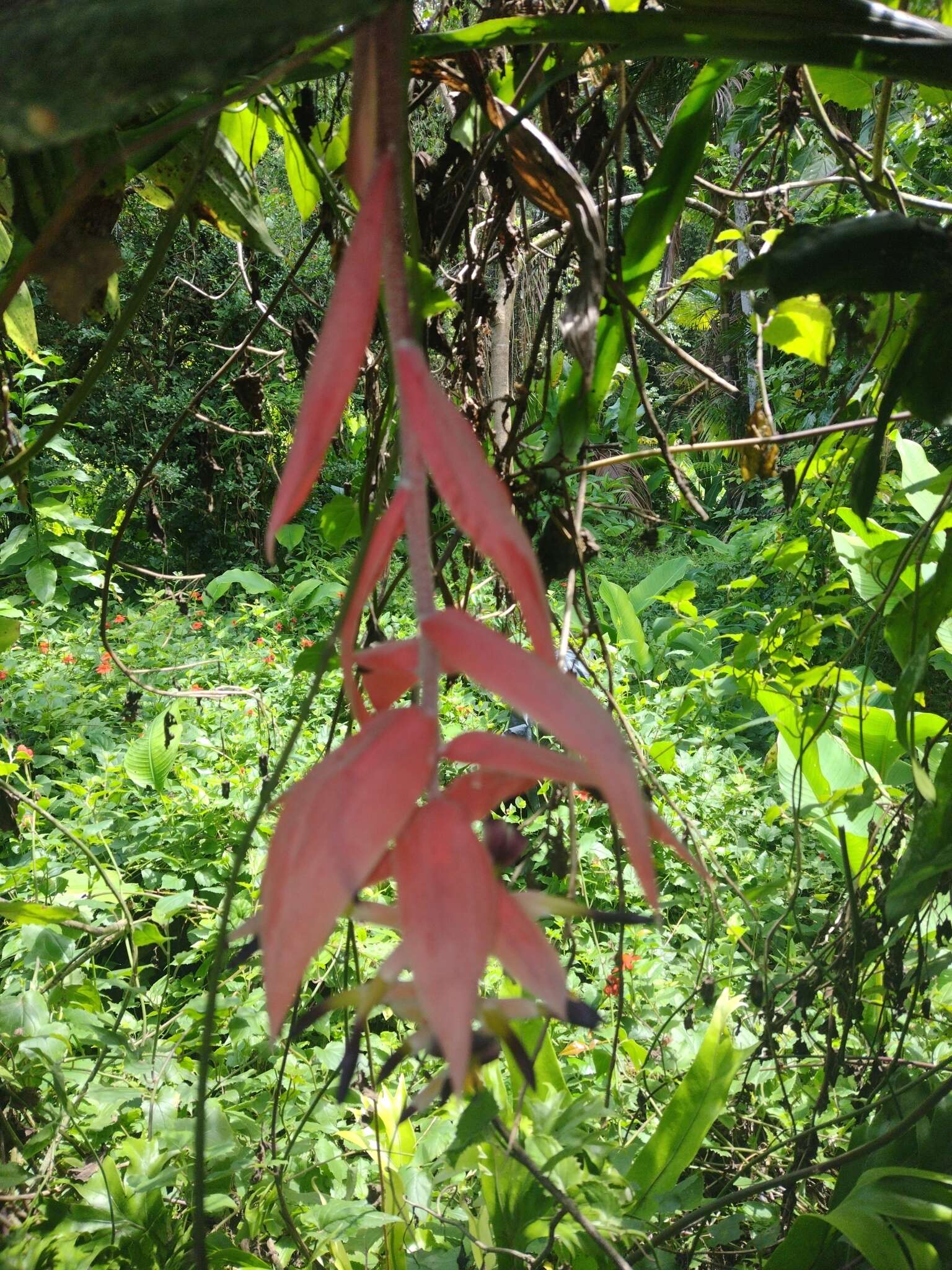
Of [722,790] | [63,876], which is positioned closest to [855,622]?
[722,790]

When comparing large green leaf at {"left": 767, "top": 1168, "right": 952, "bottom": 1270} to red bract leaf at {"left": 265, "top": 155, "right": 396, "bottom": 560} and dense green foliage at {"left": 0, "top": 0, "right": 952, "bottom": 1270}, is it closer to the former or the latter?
dense green foliage at {"left": 0, "top": 0, "right": 952, "bottom": 1270}

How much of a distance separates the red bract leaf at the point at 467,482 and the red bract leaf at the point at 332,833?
0.04 meters

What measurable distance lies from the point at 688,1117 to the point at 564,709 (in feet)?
3.01

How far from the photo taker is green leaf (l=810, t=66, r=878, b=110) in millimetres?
744

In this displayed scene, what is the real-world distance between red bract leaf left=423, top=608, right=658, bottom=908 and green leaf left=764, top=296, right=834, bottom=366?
2.11ft

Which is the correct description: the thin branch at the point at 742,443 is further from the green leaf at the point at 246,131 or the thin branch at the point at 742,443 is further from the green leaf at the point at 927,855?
the green leaf at the point at 246,131

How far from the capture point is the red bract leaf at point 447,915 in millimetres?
165

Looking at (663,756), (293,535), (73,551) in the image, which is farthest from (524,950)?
(73,551)

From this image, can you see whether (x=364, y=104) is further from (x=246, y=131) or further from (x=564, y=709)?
(x=246, y=131)

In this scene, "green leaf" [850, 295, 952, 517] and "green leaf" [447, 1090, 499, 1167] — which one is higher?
"green leaf" [850, 295, 952, 517]

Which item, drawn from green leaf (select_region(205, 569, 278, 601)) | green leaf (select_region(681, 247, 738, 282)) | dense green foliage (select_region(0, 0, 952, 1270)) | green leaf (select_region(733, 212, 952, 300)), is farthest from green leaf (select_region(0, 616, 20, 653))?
green leaf (select_region(205, 569, 278, 601))

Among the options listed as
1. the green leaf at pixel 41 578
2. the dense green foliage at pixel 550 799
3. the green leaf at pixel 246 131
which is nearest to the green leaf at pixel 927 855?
the dense green foliage at pixel 550 799

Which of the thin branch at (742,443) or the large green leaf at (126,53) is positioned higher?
the thin branch at (742,443)

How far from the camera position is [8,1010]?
0.90 metres
